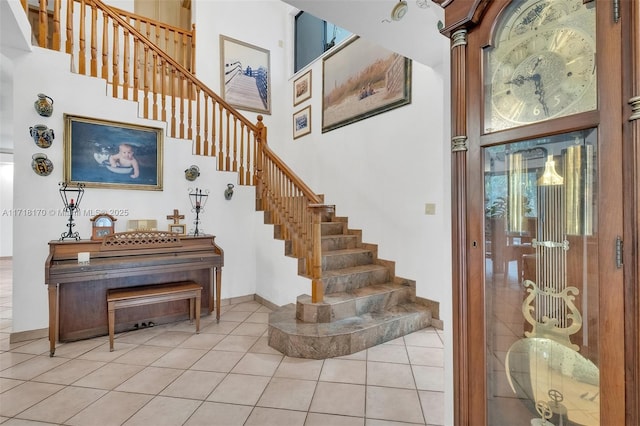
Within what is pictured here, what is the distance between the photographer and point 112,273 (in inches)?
110

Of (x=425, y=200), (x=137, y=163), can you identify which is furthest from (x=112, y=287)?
(x=425, y=200)

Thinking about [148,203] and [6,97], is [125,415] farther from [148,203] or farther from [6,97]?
[6,97]

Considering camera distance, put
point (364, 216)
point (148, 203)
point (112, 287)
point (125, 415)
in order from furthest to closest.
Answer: point (364, 216) → point (148, 203) → point (112, 287) → point (125, 415)

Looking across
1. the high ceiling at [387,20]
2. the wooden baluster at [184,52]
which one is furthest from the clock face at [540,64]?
the wooden baluster at [184,52]

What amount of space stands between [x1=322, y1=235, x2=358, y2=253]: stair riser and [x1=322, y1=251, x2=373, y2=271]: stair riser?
0.71ft

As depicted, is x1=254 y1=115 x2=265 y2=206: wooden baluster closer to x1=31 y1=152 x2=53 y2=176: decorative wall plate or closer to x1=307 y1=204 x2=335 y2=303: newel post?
x1=307 y1=204 x2=335 y2=303: newel post

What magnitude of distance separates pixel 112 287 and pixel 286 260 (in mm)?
1825

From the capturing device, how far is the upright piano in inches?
105

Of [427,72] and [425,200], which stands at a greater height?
[427,72]

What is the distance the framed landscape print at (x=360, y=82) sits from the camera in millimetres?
3717

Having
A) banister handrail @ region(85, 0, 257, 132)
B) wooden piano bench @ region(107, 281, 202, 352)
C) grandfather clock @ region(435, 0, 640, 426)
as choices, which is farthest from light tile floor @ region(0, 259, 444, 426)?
banister handrail @ region(85, 0, 257, 132)

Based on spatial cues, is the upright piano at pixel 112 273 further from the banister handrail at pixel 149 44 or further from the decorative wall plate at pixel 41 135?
the banister handrail at pixel 149 44

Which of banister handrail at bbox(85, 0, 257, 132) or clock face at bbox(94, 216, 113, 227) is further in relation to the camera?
banister handrail at bbox(85, 0, 257, 132)

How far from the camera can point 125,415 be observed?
72.9 inches
